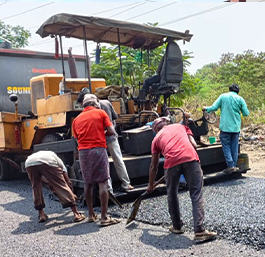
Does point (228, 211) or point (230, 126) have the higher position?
point (230, 126)

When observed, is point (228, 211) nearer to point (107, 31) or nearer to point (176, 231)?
point (176, 231)

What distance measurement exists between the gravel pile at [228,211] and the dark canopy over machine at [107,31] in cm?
278

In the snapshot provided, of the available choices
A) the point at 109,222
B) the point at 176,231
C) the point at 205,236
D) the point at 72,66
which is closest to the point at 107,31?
the point at 72,66

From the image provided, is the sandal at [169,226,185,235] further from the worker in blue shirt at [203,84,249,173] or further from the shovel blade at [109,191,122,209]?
the worker in blue shirt at [203,84,249,173]

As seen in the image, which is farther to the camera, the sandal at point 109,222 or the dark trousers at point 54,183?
the dark trousers at point 54,183

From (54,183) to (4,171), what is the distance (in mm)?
4103

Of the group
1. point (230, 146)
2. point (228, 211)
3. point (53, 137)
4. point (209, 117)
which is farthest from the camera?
point (209, 117)

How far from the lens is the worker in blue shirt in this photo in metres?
6.84

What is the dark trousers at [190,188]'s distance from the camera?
393cm

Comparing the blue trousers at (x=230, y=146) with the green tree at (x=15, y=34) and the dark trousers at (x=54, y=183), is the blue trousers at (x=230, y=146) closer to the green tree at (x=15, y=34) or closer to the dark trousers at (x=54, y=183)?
the dark trousers at (x=54, y=183)

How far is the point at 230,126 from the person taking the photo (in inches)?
269

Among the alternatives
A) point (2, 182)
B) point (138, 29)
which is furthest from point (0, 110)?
point (138, 29)

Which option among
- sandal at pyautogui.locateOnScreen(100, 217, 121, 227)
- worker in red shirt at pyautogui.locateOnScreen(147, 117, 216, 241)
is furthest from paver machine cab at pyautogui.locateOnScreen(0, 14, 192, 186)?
worker in red shirt at pyautogui.locateOnScreen(147, 117, 216, 241)

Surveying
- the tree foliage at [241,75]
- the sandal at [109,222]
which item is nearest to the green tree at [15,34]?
the tree foliage at [241,75]
